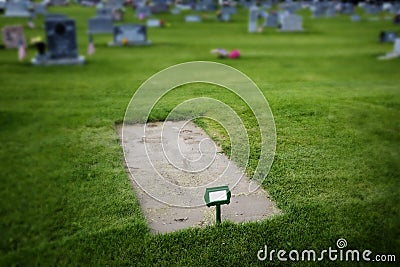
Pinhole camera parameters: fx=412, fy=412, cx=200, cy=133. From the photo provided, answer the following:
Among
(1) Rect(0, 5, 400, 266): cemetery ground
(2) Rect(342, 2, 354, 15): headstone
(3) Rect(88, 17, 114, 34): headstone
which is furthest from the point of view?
(2) Rect(342, 2, 354, 15): headstone

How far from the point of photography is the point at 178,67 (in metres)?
4.35

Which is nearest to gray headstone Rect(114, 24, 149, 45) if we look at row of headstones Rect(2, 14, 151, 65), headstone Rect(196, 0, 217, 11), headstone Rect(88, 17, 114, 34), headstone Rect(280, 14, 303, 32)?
row of headstones Rect(2, 14, 151, 65)

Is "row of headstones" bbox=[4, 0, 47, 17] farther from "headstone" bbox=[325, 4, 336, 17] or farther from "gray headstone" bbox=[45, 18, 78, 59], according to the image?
"headstone" bbox=[325, 4, 336, 17]

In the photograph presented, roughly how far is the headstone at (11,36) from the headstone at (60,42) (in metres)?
3.38

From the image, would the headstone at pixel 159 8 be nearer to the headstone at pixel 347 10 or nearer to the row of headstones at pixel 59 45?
the headstone at pixel 347 10

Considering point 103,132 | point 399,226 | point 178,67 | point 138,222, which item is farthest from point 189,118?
point 399,226

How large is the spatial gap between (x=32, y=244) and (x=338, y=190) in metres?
3.16

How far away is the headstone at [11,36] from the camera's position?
15.5m

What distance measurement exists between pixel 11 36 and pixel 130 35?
446 cm

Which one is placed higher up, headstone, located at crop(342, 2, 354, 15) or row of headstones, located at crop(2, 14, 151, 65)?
headstone, located at crop(342, 2, 354, 15)

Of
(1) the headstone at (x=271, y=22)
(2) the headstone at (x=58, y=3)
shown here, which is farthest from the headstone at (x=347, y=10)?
(2) the headstone at (x=58, y=3)

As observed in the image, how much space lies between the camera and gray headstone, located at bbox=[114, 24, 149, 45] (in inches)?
649

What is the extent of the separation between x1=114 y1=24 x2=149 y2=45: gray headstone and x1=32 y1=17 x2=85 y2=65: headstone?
349cm

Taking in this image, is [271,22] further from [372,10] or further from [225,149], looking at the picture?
[225,149]
